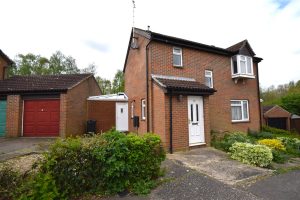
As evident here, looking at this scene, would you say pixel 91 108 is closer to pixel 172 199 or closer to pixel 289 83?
pixel 172 199

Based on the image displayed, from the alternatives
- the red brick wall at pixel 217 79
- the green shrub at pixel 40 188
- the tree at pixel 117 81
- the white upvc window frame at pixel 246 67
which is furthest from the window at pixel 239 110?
the tree at pixel 117 81

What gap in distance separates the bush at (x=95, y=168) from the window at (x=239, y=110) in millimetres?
10145

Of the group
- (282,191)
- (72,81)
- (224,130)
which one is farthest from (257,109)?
(72,81)

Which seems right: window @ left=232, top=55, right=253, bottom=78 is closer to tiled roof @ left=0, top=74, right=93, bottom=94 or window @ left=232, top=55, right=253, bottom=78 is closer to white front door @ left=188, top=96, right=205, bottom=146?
white front door @ left=188, top=96, right=205, bottom=146

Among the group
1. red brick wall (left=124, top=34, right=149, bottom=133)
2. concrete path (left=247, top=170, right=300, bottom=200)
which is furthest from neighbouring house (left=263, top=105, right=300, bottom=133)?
concrete path (left=247, top=170, right=300, bottom=200)

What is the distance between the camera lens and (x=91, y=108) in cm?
1656

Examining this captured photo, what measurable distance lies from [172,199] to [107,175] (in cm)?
163

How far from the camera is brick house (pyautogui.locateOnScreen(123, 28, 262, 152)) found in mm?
8852

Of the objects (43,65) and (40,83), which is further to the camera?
(43,65)

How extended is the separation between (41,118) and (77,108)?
249cm

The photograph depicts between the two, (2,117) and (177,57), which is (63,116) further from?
(177,57)

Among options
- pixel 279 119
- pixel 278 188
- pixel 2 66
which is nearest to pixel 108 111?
pixel 2 66

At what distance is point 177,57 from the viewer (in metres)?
11.5

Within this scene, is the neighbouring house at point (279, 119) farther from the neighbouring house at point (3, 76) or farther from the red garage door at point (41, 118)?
the neighbouring house at point (3, 76)
